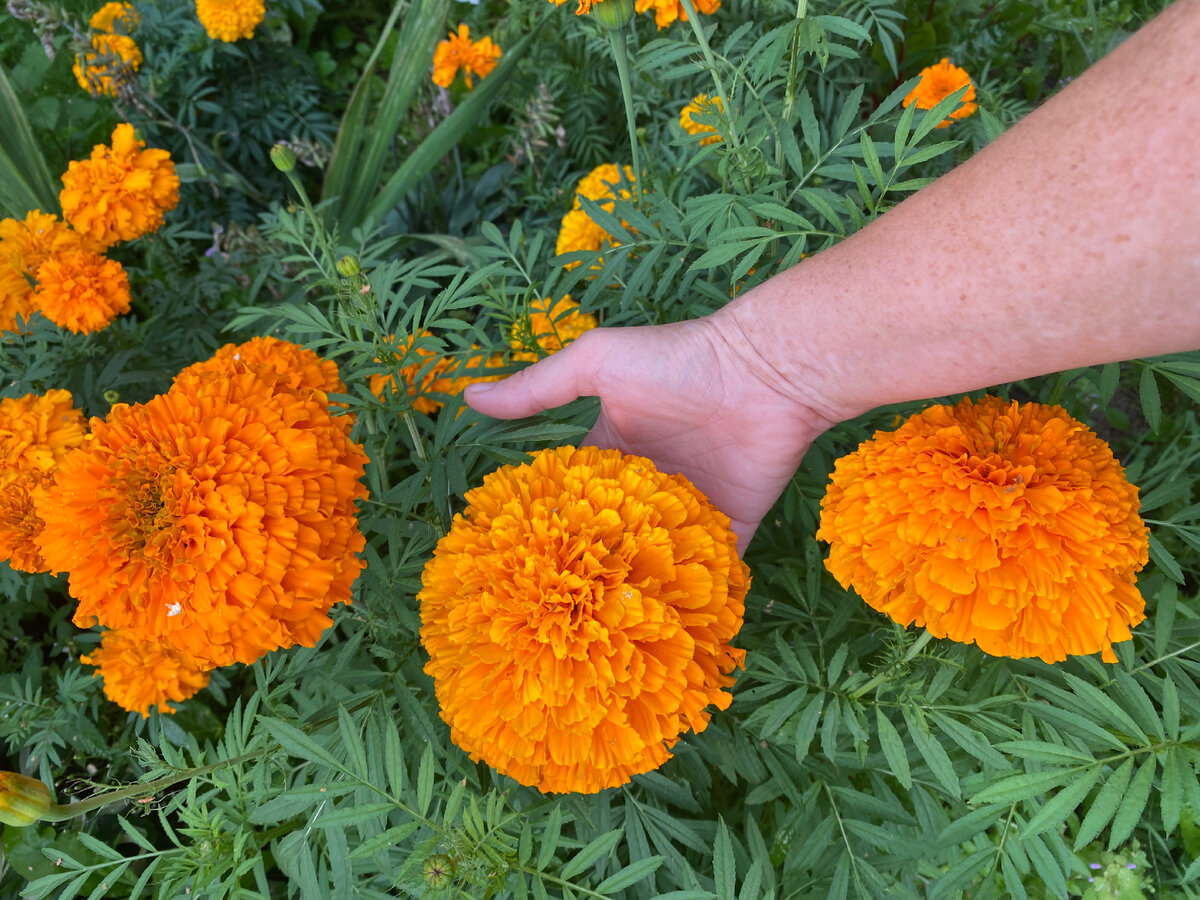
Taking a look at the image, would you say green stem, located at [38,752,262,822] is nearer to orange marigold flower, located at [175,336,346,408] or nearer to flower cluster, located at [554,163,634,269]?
orange marigold flower, located at [175,336,346,408]

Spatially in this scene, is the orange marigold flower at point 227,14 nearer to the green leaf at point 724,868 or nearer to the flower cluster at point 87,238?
the flower cluster at point 87,238

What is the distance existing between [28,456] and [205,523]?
74 centimetres

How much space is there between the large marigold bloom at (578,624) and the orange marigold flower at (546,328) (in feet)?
1.60

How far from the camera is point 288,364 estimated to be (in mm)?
1216

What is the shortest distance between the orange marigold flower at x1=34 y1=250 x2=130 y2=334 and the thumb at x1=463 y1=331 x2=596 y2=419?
113 cm

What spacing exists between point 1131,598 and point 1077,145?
55 centimetres

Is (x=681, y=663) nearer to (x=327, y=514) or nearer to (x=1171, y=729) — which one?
(x=327, y=514)

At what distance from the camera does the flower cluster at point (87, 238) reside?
171 cm

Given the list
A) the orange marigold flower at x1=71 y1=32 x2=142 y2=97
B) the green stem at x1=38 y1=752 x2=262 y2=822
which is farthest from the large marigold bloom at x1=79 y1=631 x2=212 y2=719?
the orange marigold flower at x1=71 y1=32 x2=142 y2=97

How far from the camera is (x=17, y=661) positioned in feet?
6.24

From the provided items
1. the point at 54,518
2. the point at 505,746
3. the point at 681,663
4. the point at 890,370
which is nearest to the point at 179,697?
the point at 54,518

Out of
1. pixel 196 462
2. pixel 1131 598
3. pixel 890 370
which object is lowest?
pixel 1131 598

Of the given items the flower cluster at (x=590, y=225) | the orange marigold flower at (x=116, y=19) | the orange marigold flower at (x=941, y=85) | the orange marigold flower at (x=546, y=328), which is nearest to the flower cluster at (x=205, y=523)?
the orange marigold flower at (x=546, y=328)

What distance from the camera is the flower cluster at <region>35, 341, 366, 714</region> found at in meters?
0.87
